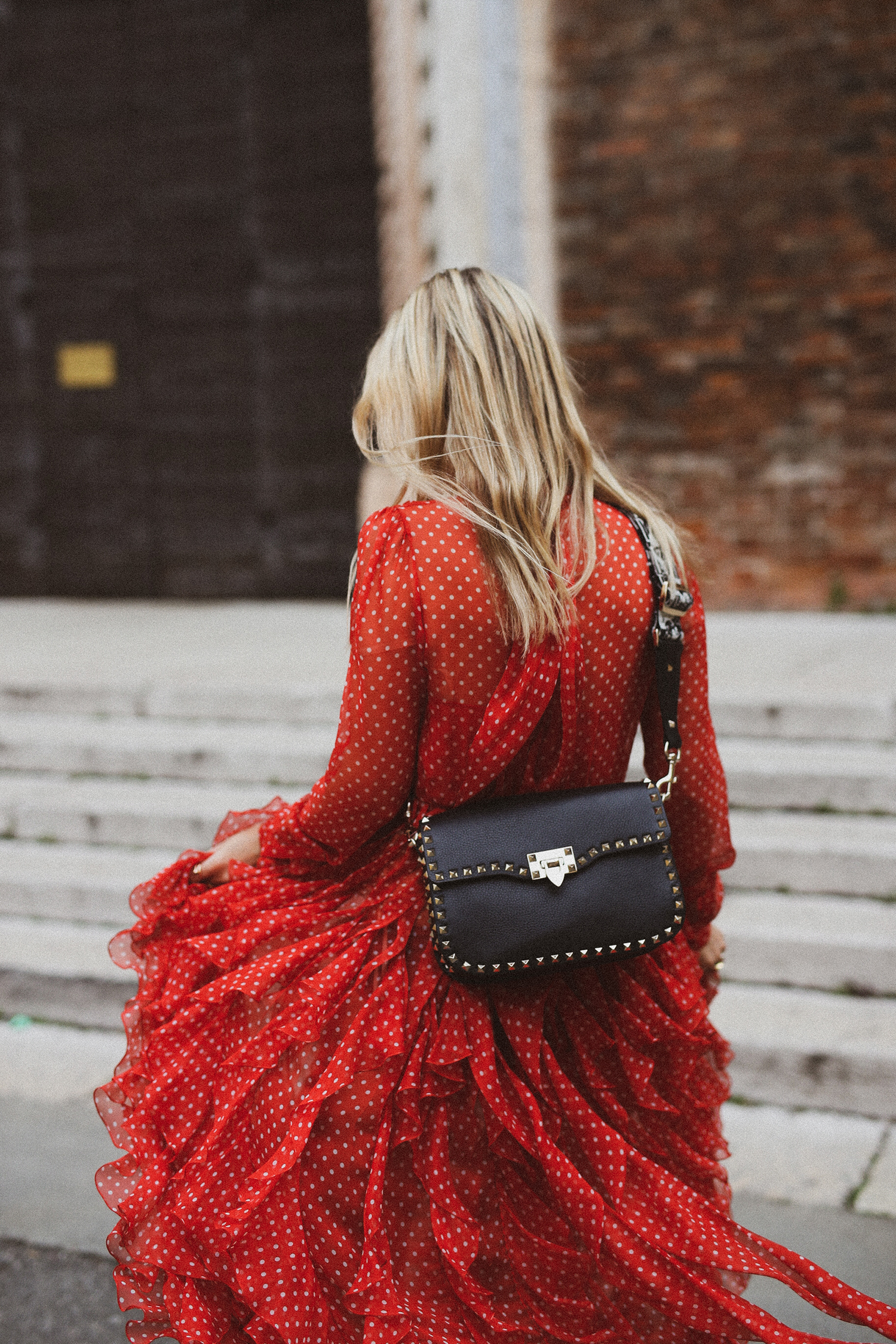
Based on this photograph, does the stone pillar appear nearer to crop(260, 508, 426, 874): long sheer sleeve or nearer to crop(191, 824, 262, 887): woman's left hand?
crop(191, 824, 262, 887): woman's left hand

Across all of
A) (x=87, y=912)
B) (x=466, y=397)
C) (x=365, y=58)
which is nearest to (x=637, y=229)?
(x=365, y=58)

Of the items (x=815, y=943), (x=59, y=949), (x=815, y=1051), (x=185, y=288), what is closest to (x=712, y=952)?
(x=815, y=1051)

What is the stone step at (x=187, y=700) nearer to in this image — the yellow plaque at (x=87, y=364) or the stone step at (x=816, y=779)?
the stone step at (x=816, y=779)

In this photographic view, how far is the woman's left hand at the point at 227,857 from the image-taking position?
6.17 ft

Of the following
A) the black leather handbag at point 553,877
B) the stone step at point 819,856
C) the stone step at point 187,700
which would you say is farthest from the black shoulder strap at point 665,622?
the stone step at point 187,700

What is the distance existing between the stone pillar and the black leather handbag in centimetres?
424

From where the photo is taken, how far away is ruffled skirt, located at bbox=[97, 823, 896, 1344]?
160 centimetres

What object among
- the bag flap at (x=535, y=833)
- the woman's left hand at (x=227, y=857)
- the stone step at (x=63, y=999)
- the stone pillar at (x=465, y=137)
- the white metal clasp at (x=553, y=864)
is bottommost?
the stone step at (x=63, y=999)

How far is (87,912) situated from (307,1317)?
247 cm

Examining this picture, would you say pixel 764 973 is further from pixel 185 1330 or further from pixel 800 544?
pixel 800 544

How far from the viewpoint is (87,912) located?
3.85 m

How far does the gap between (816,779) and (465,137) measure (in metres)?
3.88

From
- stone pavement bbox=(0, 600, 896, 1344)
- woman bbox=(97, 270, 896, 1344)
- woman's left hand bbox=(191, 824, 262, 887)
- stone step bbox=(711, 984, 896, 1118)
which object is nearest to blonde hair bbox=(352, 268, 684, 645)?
woman bbox=(97, 270, 896, 1344)

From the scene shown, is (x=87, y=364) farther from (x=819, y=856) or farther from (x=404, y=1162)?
(x=404, y=1162)
